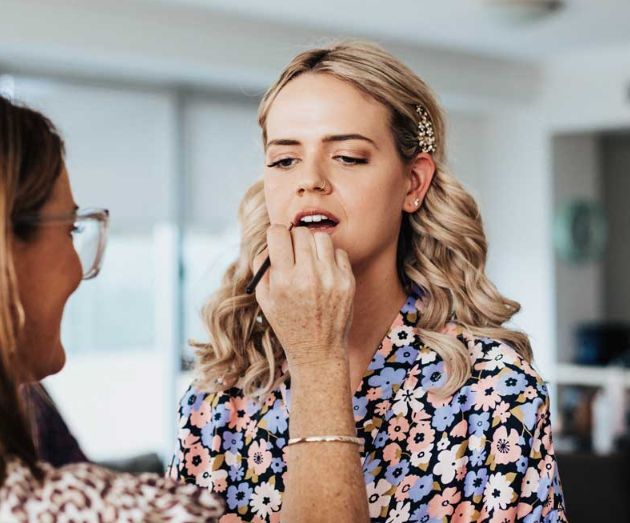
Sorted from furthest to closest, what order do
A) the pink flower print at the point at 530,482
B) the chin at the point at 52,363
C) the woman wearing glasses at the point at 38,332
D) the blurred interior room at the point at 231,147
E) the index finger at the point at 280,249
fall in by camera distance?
the blurred interior room at the point at 231,147 → the pink flower print at the point at 530,482 → the index finger at the point at 280,249 → the chin at the point at 52,363 → the woman wearing glasses at the point at 38,332

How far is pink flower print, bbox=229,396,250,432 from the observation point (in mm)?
1456

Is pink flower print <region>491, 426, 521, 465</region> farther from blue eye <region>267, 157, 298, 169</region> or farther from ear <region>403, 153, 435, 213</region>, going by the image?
blue eye <region>267, 157, 298, 169</region>

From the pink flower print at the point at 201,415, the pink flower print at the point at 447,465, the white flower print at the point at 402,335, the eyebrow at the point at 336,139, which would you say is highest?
the eyebrow at the point at 336,139

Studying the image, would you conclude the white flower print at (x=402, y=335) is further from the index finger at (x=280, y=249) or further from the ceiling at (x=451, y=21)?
the ceiling at (x=451, y=21)

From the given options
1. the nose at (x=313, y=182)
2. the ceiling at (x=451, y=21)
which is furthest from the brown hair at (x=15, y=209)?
the ceiling at (x=451, y=21)

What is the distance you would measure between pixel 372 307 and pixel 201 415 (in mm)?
309

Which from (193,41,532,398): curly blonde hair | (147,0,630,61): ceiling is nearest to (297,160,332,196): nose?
(193,41,532,398): curly blonde hair

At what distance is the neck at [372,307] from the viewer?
1481mm

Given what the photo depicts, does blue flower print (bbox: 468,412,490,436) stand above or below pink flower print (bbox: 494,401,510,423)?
below

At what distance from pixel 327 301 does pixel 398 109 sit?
42 centimetres

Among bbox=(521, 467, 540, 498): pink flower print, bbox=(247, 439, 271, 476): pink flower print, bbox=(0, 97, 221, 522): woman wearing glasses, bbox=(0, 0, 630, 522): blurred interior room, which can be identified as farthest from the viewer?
bbox=(0, 0, 630, 522): blurred interior room

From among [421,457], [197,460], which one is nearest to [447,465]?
[421,457]

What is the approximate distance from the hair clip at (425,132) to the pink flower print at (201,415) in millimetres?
518

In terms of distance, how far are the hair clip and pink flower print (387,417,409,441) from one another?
422 millimetres
